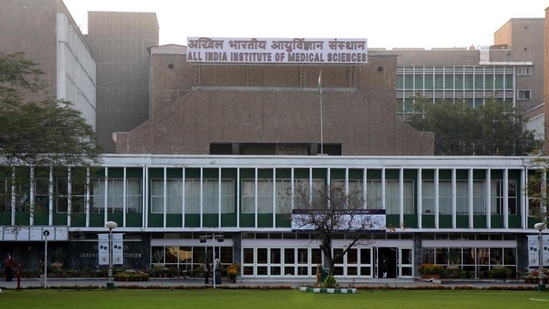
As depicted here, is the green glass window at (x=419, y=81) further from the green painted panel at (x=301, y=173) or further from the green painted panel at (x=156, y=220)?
the green painted panel at (x=156, y=220)

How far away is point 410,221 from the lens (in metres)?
77.1

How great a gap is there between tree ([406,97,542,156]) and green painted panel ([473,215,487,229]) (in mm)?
37495

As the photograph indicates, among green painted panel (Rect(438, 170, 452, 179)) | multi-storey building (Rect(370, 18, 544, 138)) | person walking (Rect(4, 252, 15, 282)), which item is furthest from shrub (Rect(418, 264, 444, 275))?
multi-storey building (Rect(370, 18, 544, 138))

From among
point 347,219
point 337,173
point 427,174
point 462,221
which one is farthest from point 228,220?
point 462,221

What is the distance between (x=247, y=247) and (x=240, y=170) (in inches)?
228

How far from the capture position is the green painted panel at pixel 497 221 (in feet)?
253

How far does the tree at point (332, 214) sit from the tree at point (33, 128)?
16.2m

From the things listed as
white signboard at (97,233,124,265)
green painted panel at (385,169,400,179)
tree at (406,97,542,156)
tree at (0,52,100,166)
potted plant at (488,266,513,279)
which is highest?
tree at (406,97,542,156)

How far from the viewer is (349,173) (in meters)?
77.2

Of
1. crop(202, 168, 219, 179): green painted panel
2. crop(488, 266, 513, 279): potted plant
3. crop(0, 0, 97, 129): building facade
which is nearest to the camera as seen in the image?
crop(488, 266, 513, 279): potted plant

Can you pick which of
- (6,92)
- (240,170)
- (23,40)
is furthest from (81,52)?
(6,92)

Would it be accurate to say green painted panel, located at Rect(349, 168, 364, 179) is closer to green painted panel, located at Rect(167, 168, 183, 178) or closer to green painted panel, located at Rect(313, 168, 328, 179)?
green painted panel, located at Rect(313, 168, 328, 179)

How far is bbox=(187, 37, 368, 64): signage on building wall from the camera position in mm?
82625

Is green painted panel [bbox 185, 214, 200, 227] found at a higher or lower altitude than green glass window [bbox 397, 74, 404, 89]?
lower
